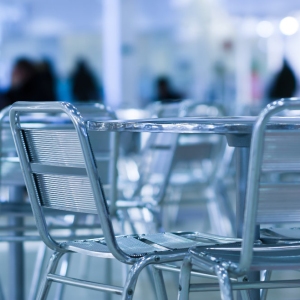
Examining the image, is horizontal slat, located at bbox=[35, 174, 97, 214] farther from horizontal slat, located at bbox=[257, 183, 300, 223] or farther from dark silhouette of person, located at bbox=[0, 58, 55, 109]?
dark silhouette of person, located at bbox=[0, 58, 55, 109]

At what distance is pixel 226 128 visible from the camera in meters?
1.53

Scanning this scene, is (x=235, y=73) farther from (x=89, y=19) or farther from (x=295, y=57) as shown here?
(x=89, y=19)

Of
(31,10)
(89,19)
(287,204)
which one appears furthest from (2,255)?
(89,19)

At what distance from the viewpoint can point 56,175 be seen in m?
1.65

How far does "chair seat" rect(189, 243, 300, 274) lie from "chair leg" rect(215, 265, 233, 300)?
17 mm

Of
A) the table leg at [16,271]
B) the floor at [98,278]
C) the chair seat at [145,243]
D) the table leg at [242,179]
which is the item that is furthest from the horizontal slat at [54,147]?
the floor at [98,278]

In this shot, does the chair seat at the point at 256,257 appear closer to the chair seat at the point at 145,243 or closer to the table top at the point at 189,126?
the chair seat at the point at 145,243

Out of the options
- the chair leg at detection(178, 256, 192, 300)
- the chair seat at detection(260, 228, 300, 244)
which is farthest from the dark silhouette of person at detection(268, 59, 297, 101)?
the chair leg at detection(178, 256, 192, 300)

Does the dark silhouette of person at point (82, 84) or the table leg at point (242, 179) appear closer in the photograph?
the table leg at point (242, 179)

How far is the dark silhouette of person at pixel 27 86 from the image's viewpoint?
549 centimetres

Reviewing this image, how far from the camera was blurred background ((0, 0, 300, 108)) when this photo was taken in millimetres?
8344

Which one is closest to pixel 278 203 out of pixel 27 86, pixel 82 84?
pixel 27 86

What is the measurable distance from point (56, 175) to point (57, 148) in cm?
6

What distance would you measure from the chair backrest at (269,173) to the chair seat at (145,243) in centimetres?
27
